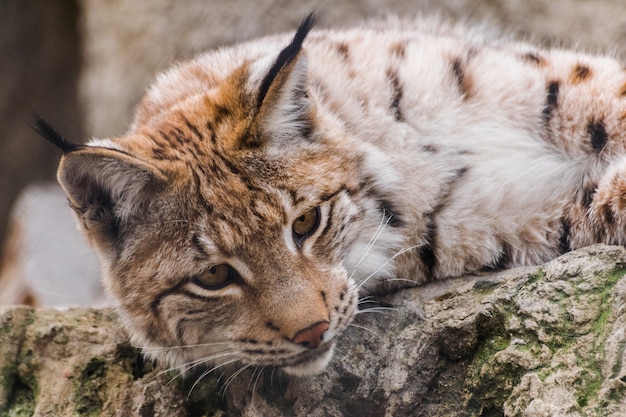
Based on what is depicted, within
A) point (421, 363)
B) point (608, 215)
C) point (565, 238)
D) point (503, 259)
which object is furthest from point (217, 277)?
point (608, 215)

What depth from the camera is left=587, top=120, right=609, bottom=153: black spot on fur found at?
3.90m

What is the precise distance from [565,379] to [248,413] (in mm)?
1356

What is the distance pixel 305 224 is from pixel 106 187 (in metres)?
0.87

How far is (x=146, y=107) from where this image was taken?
4258 mm

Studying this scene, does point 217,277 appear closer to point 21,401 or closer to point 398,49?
point 21,401

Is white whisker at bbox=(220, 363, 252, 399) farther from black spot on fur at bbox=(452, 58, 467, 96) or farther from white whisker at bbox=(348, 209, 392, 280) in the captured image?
black spot on fur at bbox=(452, 58, 467, 96)

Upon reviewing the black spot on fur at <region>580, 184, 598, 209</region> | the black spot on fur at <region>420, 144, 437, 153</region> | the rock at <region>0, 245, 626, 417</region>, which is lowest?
the rock at <region>0, 245, 626, 417</region>

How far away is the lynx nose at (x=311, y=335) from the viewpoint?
3037mm

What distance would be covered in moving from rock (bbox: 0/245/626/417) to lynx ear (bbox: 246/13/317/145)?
93 cm

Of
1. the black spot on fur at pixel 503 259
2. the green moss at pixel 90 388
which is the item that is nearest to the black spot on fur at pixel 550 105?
the black spot on fur at pixel 503 259

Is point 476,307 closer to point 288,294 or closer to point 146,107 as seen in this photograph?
point 288,294

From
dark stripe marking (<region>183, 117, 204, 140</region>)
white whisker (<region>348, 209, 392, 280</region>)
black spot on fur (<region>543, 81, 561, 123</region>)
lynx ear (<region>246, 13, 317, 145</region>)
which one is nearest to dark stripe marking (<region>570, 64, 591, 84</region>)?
black spot on fur (<region>543, 81, 561, 123</region>)

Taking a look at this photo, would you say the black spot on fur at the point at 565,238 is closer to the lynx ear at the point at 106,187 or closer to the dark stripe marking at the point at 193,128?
the dark stripe marking at the point at 193,128

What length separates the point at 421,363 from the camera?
3.21 meters
